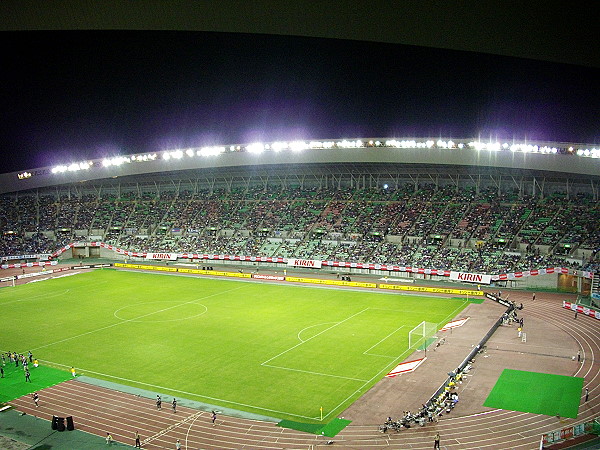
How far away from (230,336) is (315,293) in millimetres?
17331

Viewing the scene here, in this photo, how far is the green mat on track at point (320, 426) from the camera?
2362 centimetres

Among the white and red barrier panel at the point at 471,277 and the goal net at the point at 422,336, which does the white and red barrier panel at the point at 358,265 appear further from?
the goal net at the point at 422,336

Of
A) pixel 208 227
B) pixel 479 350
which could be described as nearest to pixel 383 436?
pixel 479 350

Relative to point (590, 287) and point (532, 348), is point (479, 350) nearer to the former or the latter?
point (532, 348)

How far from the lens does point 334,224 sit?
7450 centimetres

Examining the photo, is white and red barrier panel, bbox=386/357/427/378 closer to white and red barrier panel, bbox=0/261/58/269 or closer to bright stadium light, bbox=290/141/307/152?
bright stadium light, bbox=290/141/307/152

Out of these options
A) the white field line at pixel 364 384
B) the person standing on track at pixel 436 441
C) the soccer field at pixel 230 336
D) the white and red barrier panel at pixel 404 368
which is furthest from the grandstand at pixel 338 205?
the person standing on track at pixel 436 441

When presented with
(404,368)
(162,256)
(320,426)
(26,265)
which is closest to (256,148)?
(162,256)

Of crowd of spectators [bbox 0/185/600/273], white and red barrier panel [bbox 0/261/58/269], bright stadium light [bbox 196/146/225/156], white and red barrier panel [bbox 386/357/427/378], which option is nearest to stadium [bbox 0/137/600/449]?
crowd of spectators [bbox 0/185/600/273]

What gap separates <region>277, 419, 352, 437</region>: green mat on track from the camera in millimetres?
23625

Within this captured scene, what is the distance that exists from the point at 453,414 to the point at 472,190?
51.8m

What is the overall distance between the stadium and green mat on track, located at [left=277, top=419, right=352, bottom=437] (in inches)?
3.7

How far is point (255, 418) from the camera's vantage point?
83.0 feet

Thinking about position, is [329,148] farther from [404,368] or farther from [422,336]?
[404,368]
